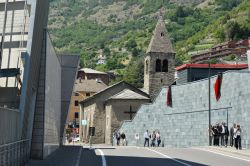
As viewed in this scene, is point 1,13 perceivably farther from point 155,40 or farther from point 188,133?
point 155,40

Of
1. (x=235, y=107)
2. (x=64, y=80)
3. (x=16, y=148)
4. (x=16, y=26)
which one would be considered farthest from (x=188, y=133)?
(x=16, y=148)

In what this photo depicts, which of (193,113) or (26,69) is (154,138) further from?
(26,69)

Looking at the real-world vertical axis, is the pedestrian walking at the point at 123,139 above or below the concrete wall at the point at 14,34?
below

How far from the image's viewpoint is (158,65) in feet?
261

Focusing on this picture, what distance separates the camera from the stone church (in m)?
75.6

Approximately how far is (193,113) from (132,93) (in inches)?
1258

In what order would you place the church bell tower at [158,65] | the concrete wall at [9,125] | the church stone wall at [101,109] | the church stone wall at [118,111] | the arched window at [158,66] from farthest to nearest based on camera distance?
the church stone wall at [101,109] → the arched window at [158,66] → the church bell tower at [158,65] → the church stone wall at [118,111] → the concrete wall at [9,125]

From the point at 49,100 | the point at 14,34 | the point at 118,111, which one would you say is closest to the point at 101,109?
the point at 118,111

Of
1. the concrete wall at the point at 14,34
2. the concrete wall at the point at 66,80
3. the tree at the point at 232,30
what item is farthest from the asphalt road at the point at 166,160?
the tree at the point at 232,30

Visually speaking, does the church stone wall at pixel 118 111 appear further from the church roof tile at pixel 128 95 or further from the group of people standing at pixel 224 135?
the group of people standing at pixel 224 135

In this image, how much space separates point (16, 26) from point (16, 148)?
6597 millimetres

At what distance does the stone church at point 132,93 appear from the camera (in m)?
75.6

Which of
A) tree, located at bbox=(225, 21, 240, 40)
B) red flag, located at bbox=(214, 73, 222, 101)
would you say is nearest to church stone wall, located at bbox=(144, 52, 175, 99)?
red flag, located at bbox=(214, 73, 222, 101)

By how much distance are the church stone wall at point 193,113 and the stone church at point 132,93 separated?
15641 millimetres
